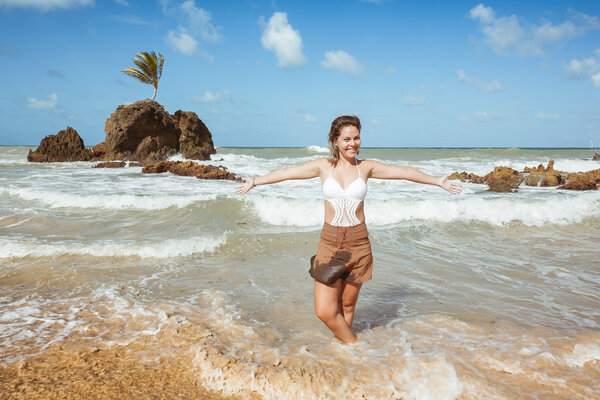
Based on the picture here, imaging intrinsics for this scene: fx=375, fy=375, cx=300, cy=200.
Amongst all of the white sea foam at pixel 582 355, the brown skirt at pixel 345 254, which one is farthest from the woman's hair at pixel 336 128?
the white sea foam at pixel 582 355

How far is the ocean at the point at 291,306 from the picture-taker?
2816 mm

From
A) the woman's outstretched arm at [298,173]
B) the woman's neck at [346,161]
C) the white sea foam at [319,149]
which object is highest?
the white sea foam at [319,149]

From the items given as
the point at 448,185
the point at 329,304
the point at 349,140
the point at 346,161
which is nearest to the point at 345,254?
the point at 329,304

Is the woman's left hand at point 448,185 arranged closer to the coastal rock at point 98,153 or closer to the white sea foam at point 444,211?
the white sea foam at point 444,211

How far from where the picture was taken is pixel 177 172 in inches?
699

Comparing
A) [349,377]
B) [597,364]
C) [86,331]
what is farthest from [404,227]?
[86,331]

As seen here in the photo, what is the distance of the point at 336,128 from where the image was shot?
10.3 feet

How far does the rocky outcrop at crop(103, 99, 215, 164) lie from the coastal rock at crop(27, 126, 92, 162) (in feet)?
6.87

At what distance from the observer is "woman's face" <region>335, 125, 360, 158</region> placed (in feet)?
10.1

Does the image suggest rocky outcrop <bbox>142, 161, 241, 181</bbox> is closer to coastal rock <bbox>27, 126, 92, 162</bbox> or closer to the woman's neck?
coastal rock <bbox>27, 126, 92, 162</bbox>

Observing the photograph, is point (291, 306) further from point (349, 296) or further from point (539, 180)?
point (539, 180)

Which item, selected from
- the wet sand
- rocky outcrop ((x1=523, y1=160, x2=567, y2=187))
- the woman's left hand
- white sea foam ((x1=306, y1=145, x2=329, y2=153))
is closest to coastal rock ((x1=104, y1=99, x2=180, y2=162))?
rocky outcrop ((x1=523, y1=160, x2=567, y2=187))

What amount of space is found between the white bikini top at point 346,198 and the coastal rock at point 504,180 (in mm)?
12847

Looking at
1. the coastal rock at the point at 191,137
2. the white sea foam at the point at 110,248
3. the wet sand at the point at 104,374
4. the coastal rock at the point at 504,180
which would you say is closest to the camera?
the wet sand at the point at 104,374
